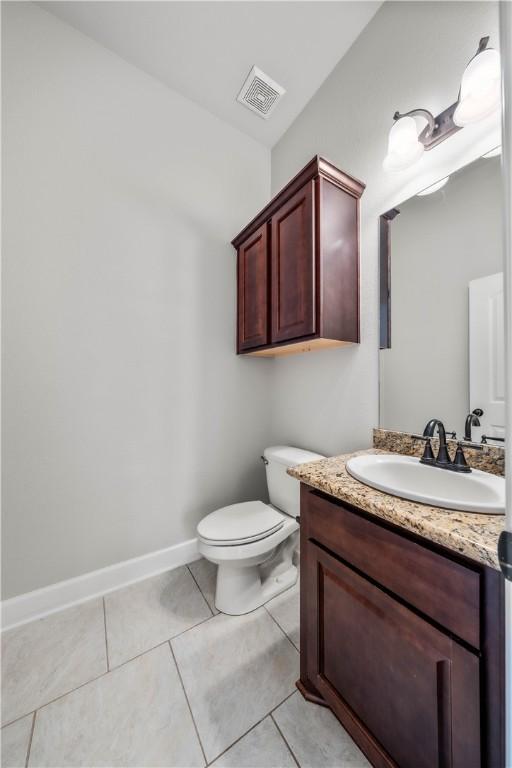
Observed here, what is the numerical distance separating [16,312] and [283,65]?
1920 millimetres

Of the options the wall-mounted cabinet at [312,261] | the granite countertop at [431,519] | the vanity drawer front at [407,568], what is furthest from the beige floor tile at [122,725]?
the wall-mounted cabinet at [312,261]

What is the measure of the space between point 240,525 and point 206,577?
1.55 feet

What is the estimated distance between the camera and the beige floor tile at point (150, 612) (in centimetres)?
120

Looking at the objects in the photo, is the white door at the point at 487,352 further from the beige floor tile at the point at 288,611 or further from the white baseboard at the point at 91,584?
the white baseboard at the point at 91,584

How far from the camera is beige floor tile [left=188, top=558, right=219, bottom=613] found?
145cm

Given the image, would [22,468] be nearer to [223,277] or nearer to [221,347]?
[221,347]

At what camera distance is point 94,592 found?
1466 mm

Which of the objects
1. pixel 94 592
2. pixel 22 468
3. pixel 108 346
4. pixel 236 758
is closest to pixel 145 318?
pixel 108 346

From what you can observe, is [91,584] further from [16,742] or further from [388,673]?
[388,673]

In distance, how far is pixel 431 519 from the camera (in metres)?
0.61

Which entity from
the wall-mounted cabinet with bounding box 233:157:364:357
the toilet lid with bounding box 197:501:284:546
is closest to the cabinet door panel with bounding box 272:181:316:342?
the wall-mounted cabinet with bounding box 233:157:364:357

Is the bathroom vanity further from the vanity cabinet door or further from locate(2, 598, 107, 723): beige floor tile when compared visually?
locate(2, 598, 107, 723): beige floor tile

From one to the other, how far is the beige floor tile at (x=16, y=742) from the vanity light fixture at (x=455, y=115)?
7.90 feet

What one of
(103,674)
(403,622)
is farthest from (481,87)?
(103,674)
